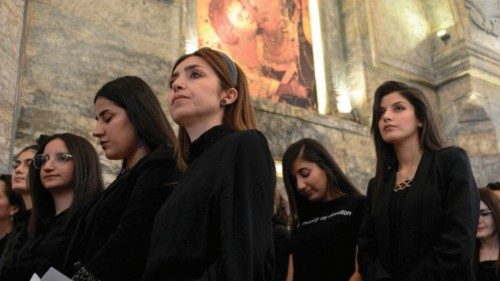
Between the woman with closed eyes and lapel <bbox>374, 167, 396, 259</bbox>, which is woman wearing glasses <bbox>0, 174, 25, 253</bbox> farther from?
lapel <bbox>374, 167, 396, 259</bbox>

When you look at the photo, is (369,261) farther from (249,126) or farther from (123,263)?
(123,263)

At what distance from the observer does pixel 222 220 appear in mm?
1543

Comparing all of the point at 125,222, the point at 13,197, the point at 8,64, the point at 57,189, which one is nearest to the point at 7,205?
the point at 13,197

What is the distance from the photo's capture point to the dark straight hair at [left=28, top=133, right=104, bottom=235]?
267 centimetres

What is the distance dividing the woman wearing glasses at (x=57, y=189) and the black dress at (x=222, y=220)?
107 cm

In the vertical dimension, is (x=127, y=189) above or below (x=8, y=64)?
below

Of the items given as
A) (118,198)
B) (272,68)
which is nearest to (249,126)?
(118,198)

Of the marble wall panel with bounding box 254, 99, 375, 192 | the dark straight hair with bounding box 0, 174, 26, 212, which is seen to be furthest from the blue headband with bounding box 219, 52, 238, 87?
the marble wall panel with bounding box 254, 99, 375, 192

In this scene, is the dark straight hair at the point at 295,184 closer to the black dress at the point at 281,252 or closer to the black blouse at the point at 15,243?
the black dress at the point at 281,252

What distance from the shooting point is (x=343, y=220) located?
2896mm

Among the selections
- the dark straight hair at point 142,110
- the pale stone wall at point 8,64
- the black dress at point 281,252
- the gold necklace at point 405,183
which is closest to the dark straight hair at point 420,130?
the gold necklace at point 405,183

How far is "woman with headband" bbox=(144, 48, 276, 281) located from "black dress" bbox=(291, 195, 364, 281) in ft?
3.99

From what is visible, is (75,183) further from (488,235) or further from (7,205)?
(488,235)

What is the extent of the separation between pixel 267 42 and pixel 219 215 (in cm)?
724
